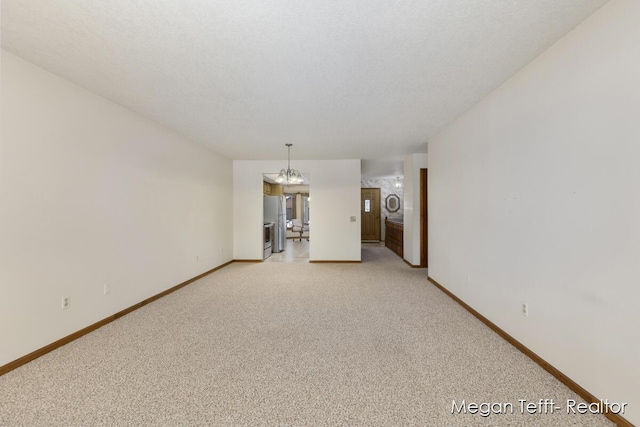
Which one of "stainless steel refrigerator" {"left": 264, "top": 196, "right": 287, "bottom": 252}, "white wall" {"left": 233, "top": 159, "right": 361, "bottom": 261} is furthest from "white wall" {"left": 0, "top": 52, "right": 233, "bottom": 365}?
"stainless steel refrigerator" {"left": 264, "top": 196, "right": 287, "bottom": 252}

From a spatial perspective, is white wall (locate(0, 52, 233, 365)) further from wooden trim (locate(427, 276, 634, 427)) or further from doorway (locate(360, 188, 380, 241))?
doorway (locate(360, 188, 380, 241))

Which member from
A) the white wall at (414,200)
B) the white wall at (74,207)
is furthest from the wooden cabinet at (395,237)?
the white wall at (74,207)

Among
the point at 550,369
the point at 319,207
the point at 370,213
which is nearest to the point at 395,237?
the point at 370,213

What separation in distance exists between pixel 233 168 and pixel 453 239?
5.01 m

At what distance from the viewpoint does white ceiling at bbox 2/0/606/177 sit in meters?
1.53

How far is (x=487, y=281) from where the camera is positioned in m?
2.68

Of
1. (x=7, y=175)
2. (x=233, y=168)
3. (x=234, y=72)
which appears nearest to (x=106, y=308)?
(x=7, y=175)

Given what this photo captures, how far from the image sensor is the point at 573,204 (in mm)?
1680

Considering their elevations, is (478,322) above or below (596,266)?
below

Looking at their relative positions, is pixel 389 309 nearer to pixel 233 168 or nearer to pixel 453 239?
pixel 453 239

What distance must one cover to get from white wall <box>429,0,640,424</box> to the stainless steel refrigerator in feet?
17.5

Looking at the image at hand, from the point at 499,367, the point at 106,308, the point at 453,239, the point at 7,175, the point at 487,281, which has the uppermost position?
the point at 7,175

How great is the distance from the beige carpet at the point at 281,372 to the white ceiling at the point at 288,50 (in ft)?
8.26

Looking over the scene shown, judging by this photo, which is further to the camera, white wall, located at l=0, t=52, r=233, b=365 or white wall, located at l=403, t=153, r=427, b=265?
white wall, located at l=403, t=153, r=427, b=265
